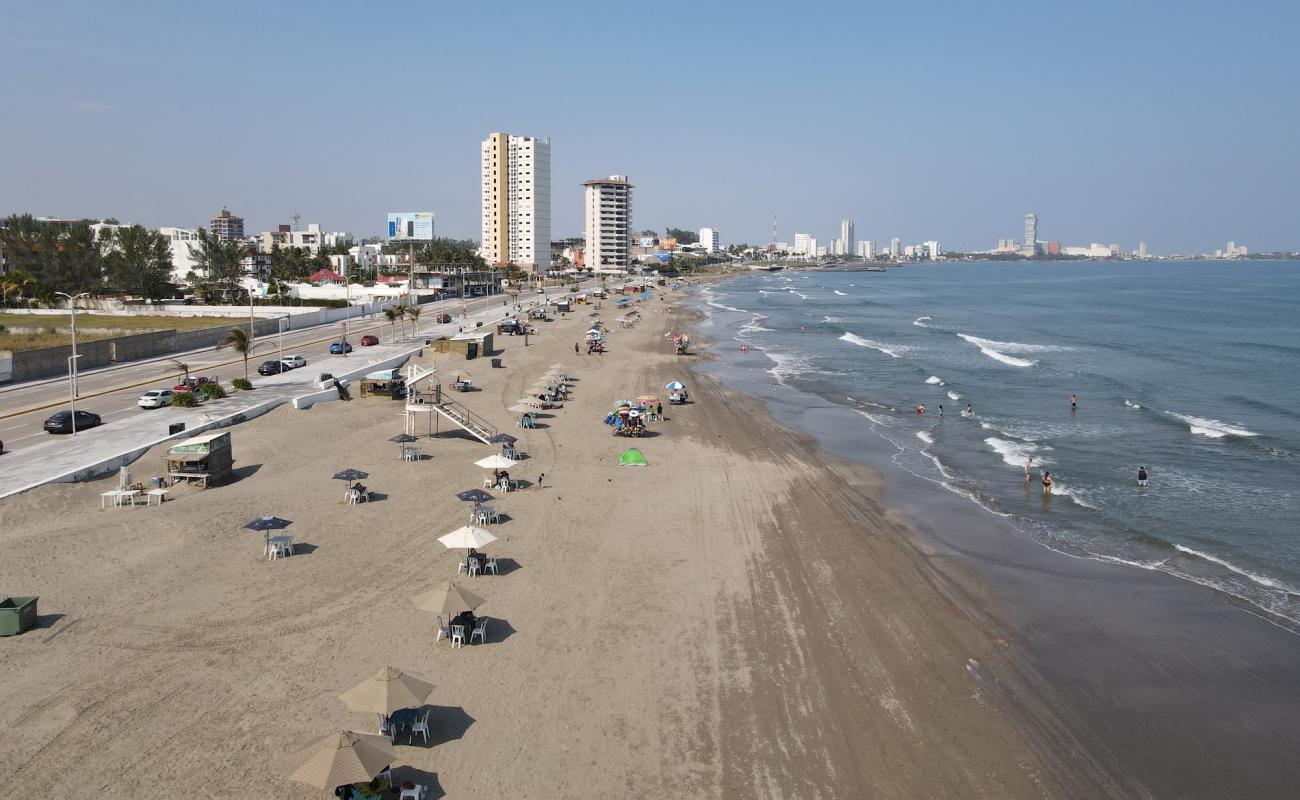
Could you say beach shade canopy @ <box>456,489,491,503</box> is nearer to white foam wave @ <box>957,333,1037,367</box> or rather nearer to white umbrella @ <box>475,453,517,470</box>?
white umbrella @ <box>475,453,517,470</box>

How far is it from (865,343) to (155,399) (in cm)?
5779

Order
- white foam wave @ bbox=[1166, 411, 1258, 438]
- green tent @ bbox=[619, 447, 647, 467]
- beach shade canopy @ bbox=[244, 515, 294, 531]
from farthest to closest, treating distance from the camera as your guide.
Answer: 1. white foam wave @ bbox=[1166, 411, 1258, 438]
2. green tent @ bbox=[619, 447, 647, 467]
3. beach shade canopy @ bbox=[244, 515, 294, 531]

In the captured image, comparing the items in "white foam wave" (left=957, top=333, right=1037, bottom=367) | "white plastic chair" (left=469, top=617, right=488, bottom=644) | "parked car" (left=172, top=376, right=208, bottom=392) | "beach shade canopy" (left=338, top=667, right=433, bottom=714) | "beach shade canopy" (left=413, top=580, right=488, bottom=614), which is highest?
"white foam wave" (left=957, top=333, right=1037, bottom=367)

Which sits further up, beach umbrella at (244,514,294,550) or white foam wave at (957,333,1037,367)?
white foam wave at (957,333,1037,367)

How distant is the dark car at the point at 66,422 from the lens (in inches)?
1245

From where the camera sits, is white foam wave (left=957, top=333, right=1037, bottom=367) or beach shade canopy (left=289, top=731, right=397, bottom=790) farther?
white foam wave (left=957, top=333, right=1037, bottom=367)

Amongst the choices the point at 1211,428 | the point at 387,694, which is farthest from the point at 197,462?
the point at 1211,428

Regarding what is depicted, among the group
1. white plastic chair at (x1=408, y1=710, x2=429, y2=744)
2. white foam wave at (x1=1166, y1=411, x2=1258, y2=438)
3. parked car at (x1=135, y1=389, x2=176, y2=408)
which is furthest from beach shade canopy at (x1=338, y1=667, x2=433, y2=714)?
white foam wave at (x1=1166, y1=411, x2=1258, y2=438)

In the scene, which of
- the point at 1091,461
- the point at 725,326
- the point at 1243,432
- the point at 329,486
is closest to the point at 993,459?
the point at 1091,461

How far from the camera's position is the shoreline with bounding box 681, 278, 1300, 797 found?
1438 centimetres

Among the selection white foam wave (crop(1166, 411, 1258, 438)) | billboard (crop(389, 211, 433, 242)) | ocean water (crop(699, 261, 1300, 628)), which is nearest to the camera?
ocean water (crop(699, 261, 1300, 628))

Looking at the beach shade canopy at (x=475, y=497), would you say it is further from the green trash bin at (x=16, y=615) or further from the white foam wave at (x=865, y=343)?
the white foam wave at (x=865, y=343)

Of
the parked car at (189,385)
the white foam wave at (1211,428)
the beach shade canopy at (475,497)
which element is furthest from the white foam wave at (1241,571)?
the parked car at (189,385)

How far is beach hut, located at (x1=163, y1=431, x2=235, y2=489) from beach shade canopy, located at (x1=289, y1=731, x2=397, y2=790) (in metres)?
16.7
